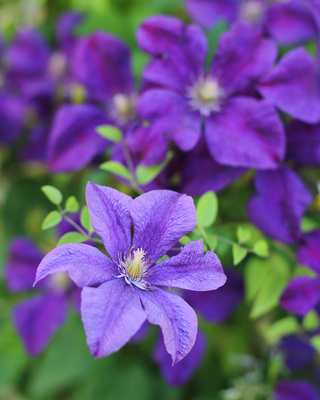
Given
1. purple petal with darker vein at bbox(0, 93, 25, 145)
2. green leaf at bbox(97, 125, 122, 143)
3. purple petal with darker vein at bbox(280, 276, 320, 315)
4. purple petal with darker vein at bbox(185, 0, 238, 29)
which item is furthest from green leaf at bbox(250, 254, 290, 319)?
purple petal with darker vein at bbox(0, 93, 25, 145)

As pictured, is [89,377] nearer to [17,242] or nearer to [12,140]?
[17,242]

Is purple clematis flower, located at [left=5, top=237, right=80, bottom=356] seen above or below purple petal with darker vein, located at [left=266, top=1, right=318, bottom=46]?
below

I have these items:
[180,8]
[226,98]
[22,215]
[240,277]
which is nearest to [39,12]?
Result: [180,8]

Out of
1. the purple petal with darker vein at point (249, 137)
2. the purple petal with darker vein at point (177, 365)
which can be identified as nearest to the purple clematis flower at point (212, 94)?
the purple petal with darker vein at point (249, 137)

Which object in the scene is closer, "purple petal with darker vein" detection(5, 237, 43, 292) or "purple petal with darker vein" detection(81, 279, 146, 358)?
"purple petal with darker vein" detection(81, 279, 146, 358)

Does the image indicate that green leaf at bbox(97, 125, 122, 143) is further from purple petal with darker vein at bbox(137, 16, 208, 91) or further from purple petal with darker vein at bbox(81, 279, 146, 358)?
purple petal with darker vein at bbox(81, 279, 146, 358)
